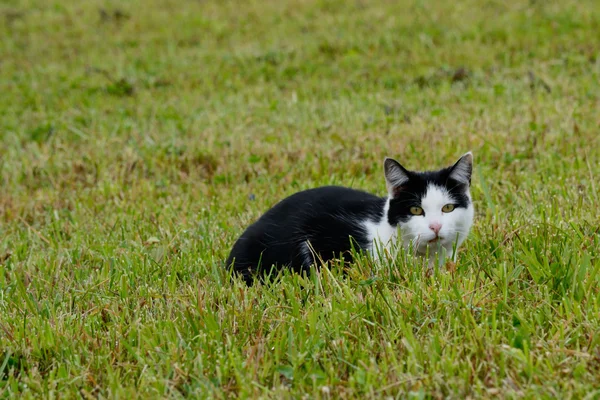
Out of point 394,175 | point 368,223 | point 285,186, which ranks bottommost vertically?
point 285,186

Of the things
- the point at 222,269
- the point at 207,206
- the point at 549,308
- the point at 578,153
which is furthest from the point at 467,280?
the point at 578,153

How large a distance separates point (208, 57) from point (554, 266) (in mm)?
9288

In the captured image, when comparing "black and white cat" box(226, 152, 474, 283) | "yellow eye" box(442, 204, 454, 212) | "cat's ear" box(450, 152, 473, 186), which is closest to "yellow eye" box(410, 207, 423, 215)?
"black and white cat" box(226, 152, 474, 283)

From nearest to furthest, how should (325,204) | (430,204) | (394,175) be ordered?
1. (430,204)
2. (394,175)
3. (325,204)

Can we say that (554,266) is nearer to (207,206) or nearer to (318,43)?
(207,206)

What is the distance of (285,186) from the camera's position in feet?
19.9

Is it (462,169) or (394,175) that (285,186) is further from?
(462,169)

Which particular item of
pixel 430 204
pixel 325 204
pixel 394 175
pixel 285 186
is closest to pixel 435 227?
pixel 430 204

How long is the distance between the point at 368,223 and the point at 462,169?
0.62 meters

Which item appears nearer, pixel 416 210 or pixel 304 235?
pixel 416 210

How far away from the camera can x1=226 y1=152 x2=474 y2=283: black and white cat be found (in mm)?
3861

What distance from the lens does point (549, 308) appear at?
118 inches

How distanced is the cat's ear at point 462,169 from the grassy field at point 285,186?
0.36 metres

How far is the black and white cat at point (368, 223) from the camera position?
12.7 feet
